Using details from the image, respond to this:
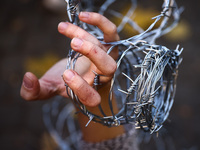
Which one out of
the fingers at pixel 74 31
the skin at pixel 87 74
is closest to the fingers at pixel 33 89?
the skin at pixel 87 74

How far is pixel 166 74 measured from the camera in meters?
0.42

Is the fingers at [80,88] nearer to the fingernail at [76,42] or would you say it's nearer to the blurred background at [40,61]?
the fingernail at [76,42]

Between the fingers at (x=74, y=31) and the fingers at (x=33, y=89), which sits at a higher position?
the fingers at (x=74, y=31)

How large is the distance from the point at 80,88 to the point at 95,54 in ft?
0.17

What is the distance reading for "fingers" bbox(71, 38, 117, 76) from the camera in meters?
0.33

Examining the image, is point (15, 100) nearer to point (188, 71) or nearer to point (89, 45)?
point (188, 71)

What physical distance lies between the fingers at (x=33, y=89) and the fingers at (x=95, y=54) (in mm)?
163

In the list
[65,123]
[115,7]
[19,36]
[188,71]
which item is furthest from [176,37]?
[19,36]

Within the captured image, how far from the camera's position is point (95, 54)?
1.12 ft

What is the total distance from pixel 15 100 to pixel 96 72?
0.90 m

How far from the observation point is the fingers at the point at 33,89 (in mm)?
464

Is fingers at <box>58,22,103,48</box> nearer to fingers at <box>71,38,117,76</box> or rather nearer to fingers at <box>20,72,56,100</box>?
fingers at <box>71,38,117,76</box>

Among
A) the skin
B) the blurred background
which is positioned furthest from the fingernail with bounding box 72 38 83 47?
the blurred background

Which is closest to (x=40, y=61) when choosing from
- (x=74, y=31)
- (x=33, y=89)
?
(x=33, y=89)
